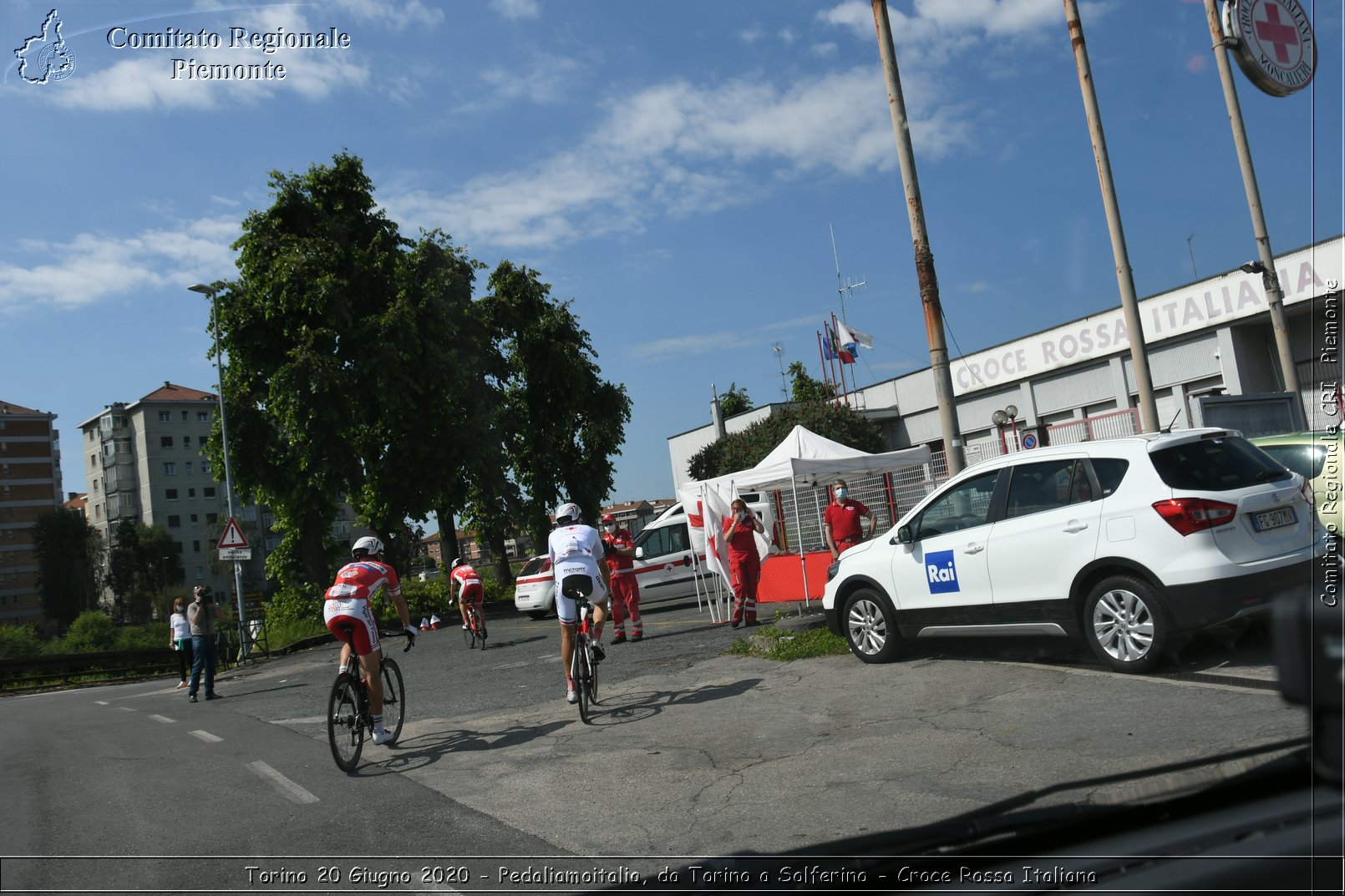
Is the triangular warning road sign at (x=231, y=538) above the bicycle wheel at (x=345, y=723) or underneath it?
above

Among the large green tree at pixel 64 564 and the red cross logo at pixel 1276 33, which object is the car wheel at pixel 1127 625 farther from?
the large green tree at pixel 64 564

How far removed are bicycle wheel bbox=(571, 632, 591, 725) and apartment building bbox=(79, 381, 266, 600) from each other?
99320mm

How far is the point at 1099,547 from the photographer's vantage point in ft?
24.8

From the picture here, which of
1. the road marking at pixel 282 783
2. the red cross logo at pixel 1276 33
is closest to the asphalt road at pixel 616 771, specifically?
the road marking at pixel 282 783

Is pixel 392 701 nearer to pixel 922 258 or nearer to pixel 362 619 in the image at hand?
pixel 362 619

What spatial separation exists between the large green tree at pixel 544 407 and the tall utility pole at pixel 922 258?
2540 centimetres

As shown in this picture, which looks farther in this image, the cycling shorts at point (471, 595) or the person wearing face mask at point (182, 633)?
the person wearing face mask at point (182, 633)

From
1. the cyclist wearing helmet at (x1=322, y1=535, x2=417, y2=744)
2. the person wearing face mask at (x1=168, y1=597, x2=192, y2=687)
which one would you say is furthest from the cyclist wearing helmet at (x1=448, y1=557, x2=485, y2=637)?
the cyclist wearing helmet at (x1=322, y1=535, x2=417, y2=744)

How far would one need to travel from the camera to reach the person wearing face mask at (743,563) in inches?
594

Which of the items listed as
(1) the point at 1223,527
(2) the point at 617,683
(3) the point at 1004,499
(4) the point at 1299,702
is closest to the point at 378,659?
(2) the point at 617,683

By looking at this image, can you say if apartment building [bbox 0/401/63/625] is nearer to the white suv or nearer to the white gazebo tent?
the white gazebo tent

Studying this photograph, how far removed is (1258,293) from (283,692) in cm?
2463

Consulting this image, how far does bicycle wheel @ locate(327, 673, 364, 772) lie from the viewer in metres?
7.80

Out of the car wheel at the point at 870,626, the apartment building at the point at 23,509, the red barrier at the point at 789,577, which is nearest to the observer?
the car wheel at the point at 870,626
